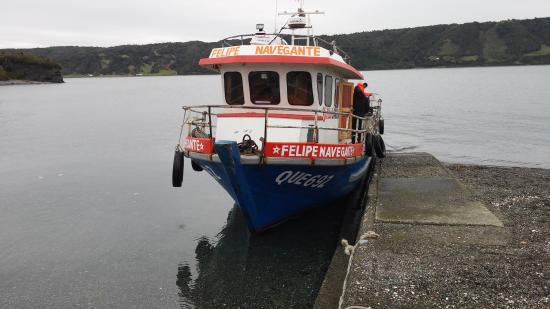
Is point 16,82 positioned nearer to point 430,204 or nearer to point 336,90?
point 336,90

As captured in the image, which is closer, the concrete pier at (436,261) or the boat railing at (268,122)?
the concrete pier at (436,261)

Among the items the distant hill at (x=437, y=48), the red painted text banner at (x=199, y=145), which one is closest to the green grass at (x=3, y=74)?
the distant hill at (x=437, y=48)

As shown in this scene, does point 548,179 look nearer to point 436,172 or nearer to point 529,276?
point 436,172

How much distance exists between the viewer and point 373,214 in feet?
24.7

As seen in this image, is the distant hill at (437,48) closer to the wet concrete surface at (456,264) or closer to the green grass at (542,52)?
Answer: the green grass at (542,52)

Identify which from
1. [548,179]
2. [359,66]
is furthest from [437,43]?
[548,179]

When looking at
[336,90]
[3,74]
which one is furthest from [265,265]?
[3,74]

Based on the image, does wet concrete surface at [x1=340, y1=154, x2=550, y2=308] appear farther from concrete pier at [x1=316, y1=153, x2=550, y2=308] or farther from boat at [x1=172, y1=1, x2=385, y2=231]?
boat at [x1=172, y1=1, x2=385, y2=231]

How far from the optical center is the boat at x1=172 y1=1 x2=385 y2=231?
7676 mm

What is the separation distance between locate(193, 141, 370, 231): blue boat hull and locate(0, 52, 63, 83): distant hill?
104339mm

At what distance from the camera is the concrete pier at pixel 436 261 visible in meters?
4.79

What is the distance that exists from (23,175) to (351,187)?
10215 mm

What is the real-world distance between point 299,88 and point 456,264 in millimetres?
4505

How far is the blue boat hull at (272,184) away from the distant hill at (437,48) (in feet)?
324
